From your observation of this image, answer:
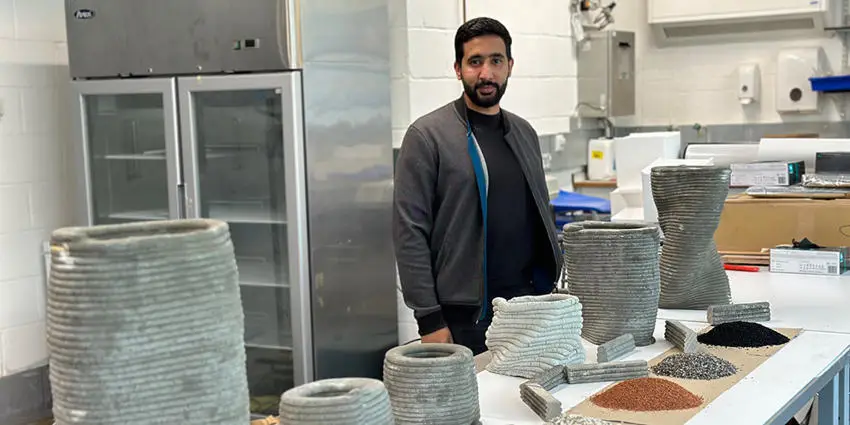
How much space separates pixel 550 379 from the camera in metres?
1.84

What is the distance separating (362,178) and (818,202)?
1696 millimetres

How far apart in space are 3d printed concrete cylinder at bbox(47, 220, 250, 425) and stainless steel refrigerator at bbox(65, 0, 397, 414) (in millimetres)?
2333

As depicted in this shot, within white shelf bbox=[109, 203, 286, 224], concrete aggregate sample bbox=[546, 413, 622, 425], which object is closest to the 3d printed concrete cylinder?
concrete aggregate sample bbox=[546, 413, 622, 425]

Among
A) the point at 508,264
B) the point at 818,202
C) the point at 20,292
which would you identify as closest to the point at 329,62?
the point at 508,264

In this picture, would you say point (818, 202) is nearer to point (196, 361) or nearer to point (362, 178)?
point (362, 178)

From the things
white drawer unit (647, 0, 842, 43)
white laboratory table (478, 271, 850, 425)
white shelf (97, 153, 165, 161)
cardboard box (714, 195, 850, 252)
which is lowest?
white laboratory table (478, 271, 850, 425)

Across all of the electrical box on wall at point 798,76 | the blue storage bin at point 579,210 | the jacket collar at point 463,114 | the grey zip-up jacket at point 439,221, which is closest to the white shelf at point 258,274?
the grey zip-up jacket at point 439,221

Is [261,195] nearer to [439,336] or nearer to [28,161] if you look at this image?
[28,161]

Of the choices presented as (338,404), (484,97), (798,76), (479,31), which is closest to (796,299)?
(484,97)

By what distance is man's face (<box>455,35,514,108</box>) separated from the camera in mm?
2820

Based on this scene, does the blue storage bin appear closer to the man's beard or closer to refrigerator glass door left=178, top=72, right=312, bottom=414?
refrigerator glass door left=178, top=72, right=312, bottom=414

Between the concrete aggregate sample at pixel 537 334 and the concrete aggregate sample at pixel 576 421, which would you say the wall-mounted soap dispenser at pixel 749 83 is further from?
the concrete aggregate sample at pixel 576 421

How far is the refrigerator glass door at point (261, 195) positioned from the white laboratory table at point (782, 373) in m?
1.55

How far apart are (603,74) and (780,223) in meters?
2.65
